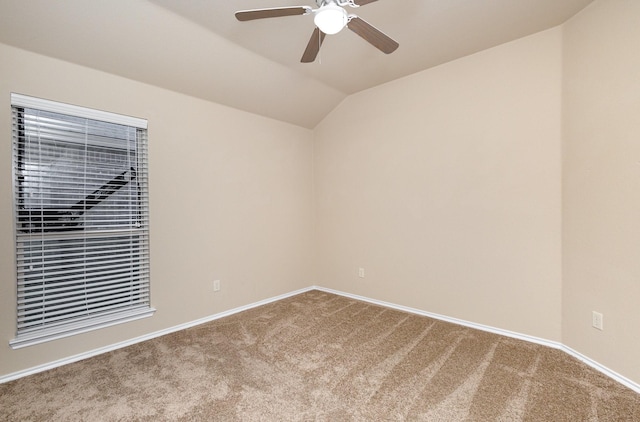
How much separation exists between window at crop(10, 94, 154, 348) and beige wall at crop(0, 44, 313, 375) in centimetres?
8

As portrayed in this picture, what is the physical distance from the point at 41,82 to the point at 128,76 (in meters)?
0.60

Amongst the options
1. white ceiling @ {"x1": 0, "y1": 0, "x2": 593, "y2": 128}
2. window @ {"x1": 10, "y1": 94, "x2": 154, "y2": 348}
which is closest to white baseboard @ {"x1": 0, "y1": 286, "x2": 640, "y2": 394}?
window @ {"x1": 10, "y1": 94, "x2": 154, "y2": 348}

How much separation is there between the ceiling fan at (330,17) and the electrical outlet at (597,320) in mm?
2453

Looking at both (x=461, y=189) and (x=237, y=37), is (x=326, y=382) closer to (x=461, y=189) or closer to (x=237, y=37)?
(x=461, y=189)

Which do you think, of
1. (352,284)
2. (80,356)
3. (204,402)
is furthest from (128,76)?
(352,284)

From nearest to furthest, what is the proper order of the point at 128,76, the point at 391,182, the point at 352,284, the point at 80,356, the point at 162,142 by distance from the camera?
the point at 80,356 < the point at 128,76 < the point at 162,142 < the point at 391,182 < the point at 352,284

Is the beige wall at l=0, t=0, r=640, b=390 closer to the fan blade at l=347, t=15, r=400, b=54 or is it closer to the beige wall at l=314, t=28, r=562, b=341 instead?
the beige wall at l=314, t=28, r=562, b=341

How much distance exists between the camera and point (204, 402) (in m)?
1.83

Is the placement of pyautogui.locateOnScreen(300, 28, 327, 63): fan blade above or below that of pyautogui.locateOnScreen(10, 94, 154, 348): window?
above

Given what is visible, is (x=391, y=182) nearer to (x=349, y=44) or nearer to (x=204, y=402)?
(x=349, y=44)

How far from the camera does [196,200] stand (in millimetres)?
3107

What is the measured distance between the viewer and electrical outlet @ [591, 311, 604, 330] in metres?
2.13

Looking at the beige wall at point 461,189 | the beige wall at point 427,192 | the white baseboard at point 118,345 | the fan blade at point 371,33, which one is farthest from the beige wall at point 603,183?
the white baseboard at point 118,345

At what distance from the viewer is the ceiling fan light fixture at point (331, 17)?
1.52 m
